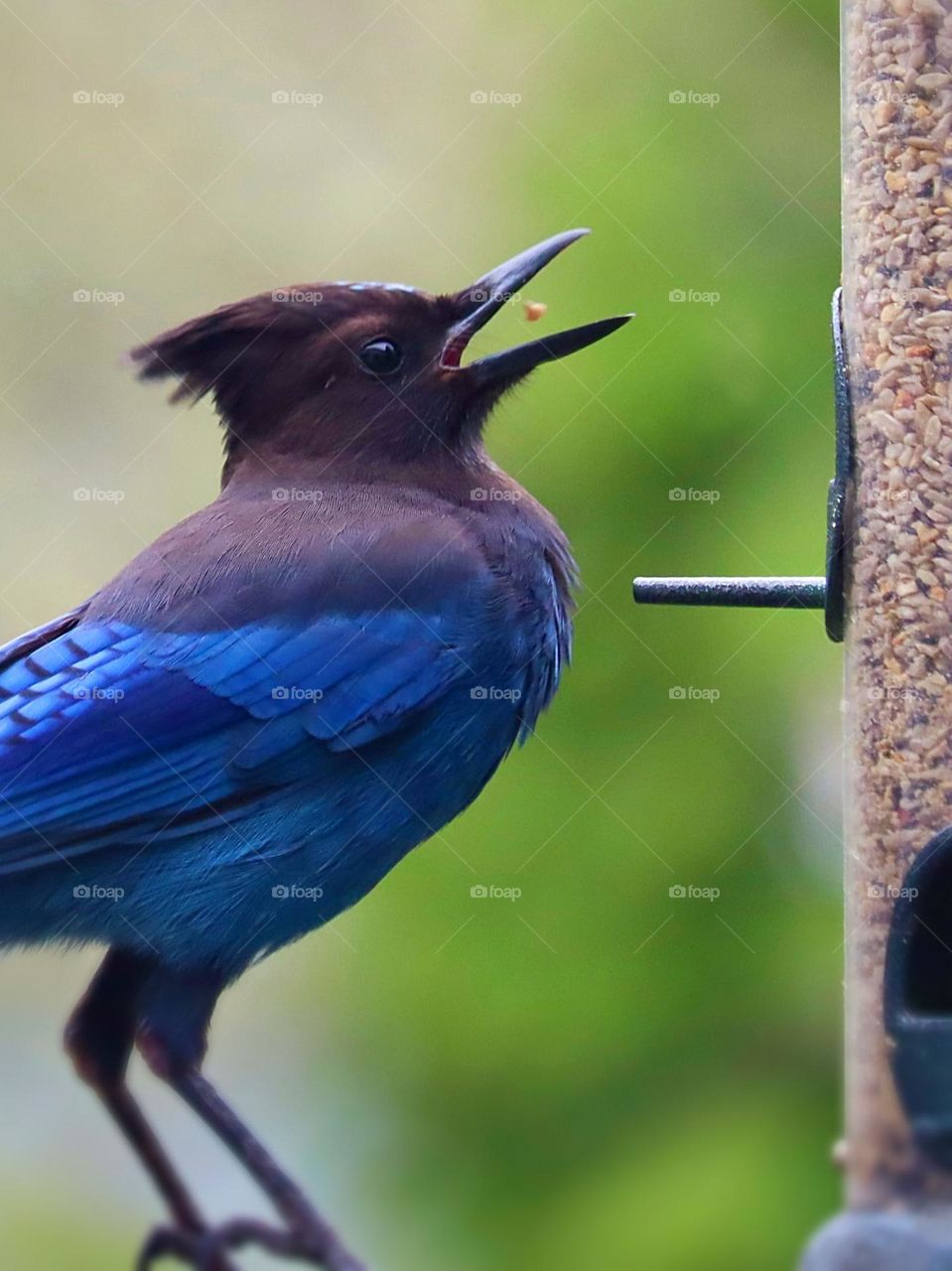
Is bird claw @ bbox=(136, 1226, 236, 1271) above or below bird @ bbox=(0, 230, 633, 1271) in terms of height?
below

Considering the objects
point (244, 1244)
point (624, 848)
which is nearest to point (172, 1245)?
point (244, 1244)

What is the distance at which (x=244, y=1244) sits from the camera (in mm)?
3945

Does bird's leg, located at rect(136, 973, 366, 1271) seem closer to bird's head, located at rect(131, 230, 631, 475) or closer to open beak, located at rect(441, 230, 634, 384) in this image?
bird's head, located at rect(131, 230, 631, 475)

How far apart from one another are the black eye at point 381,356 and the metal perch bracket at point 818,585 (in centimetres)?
109

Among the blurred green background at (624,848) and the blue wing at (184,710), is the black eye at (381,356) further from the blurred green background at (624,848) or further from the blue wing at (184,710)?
the blue wing at (184,710)

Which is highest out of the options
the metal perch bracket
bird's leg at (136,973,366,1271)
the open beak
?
the open beak

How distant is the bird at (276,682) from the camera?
4.04 metres

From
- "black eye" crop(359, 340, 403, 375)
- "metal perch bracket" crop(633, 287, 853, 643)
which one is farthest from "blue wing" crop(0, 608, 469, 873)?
"metal perch bracket" crop(633, 287, 853, 643)

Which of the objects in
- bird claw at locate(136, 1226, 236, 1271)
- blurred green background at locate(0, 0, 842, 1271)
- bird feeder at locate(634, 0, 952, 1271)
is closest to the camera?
bird feeder at locate(634, 0, 952, 1271)

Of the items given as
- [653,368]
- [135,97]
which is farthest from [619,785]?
[135,97]

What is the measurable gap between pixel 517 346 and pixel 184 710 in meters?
1.00

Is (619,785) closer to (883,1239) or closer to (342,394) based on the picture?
(342,394)

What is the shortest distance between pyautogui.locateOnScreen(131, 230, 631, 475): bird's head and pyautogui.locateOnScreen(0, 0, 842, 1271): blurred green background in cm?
15

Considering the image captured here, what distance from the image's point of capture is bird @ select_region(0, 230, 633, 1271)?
4043 millimetres
